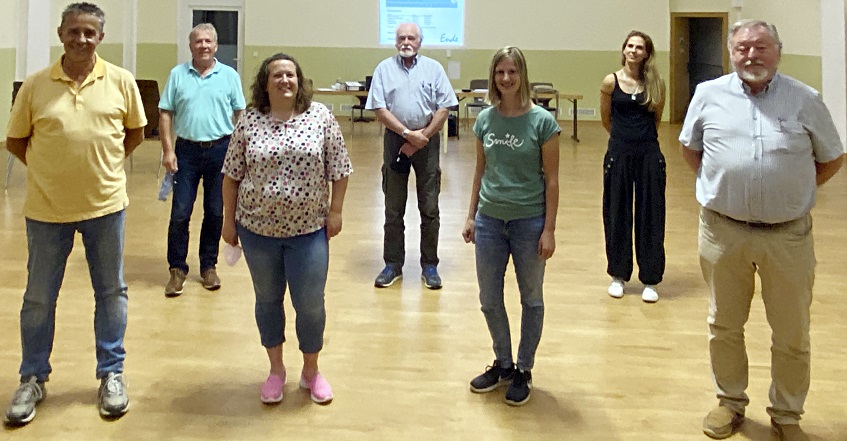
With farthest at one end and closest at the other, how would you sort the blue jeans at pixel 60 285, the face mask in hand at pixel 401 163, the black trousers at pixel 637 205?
1. the face mask in hand at pixel 401 163
2. the black trousers at pixel 637 205
3. the blue jeans at pixel 60 285

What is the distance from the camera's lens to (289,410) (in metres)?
3.06

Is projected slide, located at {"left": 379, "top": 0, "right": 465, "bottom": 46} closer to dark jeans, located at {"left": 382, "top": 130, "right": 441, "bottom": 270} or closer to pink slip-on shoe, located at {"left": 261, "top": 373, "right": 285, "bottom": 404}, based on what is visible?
dark jeans, located at {"left": 382, "top": 130, "right": 441, "bottom": 270}

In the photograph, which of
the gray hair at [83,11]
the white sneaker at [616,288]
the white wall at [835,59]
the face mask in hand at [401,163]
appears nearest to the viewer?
the gray hair at [83,11]

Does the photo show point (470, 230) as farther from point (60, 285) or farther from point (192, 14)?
point (192, 14)

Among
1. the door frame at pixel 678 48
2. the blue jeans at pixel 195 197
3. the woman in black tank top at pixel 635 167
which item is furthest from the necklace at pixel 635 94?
the door frame at pixel 678 48

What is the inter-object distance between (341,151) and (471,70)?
13309 millimetres

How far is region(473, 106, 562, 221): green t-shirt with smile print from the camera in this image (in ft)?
9.80

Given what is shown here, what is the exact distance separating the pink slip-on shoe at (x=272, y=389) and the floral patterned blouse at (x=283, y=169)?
644mm

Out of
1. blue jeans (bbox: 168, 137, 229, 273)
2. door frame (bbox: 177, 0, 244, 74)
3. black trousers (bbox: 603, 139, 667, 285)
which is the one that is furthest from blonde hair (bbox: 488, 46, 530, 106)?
door frame (bbox: 177, 0, 244, 74)

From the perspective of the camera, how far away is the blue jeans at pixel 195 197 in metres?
4.50

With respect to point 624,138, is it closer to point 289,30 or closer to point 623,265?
point 623,265

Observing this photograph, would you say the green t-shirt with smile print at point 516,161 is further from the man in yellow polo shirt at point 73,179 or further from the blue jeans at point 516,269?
the man in yellow polo shirt at point 73,179

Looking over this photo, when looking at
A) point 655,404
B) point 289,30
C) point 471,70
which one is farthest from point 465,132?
point 655,404

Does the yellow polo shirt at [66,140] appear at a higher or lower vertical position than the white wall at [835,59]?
lower
